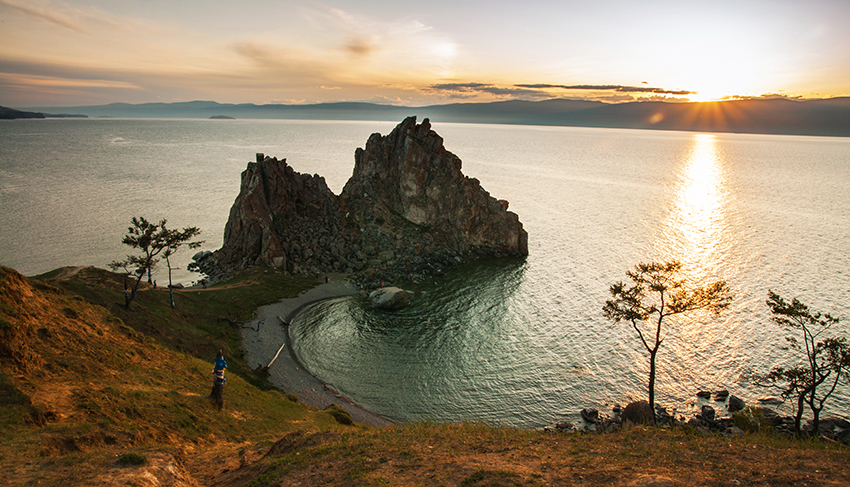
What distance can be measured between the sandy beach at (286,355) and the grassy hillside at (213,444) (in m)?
12.1

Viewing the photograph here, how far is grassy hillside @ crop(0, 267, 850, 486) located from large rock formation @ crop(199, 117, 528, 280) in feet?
139

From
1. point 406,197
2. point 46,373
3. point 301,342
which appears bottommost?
point 301,342

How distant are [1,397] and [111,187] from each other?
137412 millimetres

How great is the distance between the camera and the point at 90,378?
22.0m

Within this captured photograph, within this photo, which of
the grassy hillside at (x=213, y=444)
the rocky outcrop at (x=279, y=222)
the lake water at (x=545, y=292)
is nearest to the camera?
the grassy hillside at (x=213, y=444)

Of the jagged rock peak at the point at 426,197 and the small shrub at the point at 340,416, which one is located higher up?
the jagged rock peak at the point at 426,197

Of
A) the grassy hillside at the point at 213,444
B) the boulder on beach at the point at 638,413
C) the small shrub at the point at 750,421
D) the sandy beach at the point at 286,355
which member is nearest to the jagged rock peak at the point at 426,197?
the sandy beach at the point at 286,355

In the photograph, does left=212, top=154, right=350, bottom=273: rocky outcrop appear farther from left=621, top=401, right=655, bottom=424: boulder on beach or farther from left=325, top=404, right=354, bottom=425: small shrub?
left=621, top=401, right=655, bottom=424: boulder on beach

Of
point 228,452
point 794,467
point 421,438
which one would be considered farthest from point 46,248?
point 794,467

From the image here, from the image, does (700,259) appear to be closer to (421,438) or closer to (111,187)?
(421,438)

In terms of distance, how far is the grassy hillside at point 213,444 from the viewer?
16016mm

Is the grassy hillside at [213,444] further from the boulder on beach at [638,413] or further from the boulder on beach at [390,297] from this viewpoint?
the boulder on beach at [390,297]

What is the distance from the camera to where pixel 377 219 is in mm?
83938

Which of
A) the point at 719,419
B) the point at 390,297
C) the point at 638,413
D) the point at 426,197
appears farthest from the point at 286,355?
the point at 426,197
